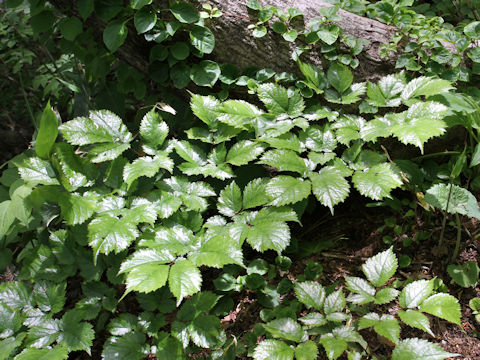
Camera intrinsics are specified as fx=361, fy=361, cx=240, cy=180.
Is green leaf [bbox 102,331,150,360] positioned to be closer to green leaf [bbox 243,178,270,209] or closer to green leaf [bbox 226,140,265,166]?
green leaf [bbox 243,178,270,209]

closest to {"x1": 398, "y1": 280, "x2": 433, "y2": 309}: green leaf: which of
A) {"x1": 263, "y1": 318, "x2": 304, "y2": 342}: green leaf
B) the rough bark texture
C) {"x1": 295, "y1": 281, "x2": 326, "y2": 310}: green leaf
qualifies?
{"x1": 295, "y1": 281, "x2": 326, "y2": 310}: green leaf

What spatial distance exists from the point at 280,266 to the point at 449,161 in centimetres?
97

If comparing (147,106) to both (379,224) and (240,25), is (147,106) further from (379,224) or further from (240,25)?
(379,224)

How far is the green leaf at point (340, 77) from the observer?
1.76 meters

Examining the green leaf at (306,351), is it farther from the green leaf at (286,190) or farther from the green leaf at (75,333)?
the green leaf at (75,333)

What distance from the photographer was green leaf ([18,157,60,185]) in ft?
4.70

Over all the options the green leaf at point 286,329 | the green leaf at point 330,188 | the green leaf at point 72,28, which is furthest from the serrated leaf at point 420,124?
the green leaf at point 72,28

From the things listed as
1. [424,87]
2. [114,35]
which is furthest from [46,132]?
[424,87]

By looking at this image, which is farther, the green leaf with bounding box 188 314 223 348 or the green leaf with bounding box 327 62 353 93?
Result: the green leaf with bounding box 327 62 353 93

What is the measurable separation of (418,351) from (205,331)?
0.75 m

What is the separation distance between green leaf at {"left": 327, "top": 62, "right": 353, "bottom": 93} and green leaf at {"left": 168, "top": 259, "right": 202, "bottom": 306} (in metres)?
1.11

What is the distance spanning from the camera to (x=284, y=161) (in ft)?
4.96

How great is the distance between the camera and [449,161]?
69.3 inches

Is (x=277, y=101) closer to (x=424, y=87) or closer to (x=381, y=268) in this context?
(x=424, y=87)
